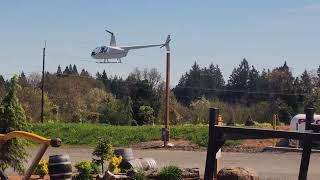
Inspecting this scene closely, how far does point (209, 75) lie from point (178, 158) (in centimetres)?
11149

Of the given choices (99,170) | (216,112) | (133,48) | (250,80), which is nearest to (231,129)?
(216,112)

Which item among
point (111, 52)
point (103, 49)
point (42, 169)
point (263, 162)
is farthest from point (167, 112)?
point (42, 169)

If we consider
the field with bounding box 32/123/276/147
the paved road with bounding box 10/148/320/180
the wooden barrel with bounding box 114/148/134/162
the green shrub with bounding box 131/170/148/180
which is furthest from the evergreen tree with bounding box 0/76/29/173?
the field with bounding box 32/123/276/147

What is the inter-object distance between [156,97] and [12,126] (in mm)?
52887

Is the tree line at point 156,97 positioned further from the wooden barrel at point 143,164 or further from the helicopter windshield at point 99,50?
the wooden barrel at point 143,164

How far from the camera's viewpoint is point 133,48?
157 ft

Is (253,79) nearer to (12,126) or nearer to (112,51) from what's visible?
(112,51)

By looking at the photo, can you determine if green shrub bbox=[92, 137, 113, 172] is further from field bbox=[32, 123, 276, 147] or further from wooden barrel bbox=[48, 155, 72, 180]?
field bbox=[32, 123, 276, 147]

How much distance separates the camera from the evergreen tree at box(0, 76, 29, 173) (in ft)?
48.4

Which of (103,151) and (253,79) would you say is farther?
(253,79)

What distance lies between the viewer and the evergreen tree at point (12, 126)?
14.8m

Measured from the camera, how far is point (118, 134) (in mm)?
39656

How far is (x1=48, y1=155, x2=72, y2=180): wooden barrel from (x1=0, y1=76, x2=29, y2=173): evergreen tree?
0.97 meters

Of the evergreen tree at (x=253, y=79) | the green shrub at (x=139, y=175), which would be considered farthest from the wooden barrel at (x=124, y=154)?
the evergreen tree at (x=253, y=79)
